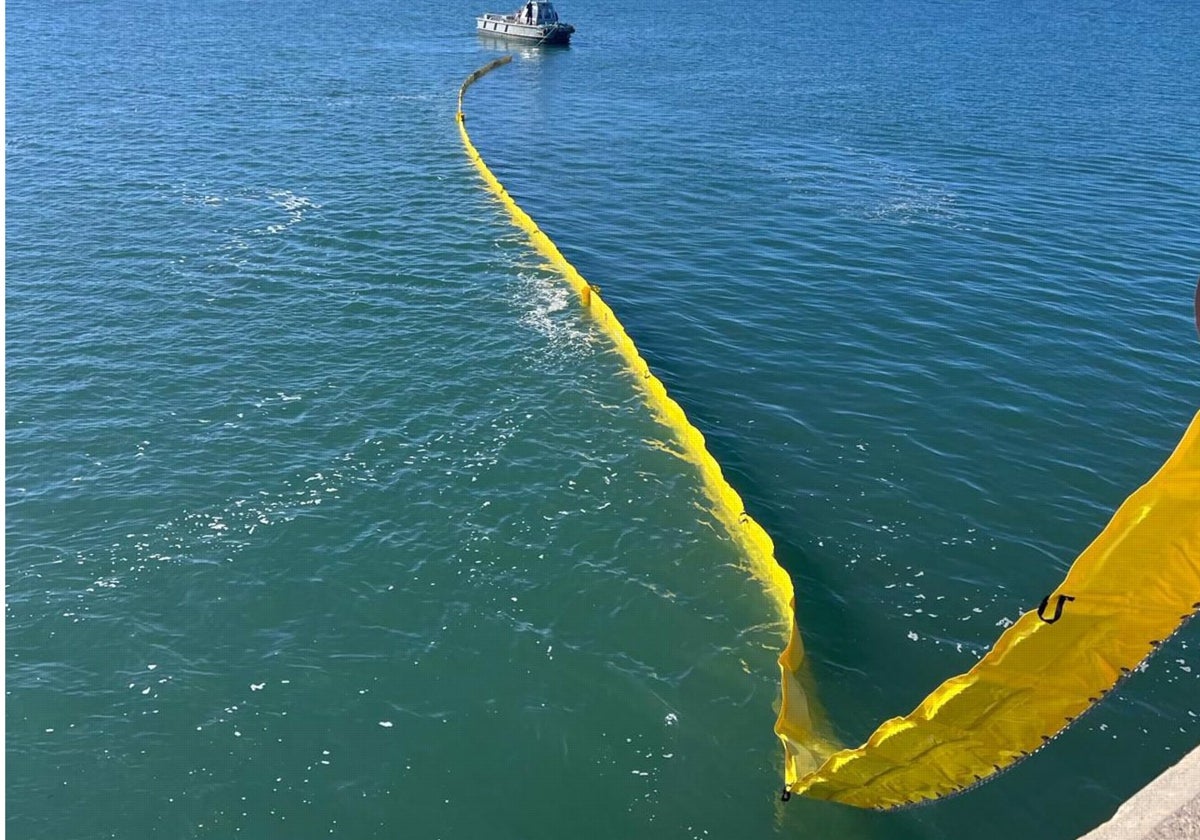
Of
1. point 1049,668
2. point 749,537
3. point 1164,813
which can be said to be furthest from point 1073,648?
point 749,537

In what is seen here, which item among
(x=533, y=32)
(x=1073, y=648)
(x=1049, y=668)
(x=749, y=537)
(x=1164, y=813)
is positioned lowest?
(x=749, y=537)

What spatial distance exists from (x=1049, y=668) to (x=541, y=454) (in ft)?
56.4

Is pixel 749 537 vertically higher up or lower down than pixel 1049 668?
lower down

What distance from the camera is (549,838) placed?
17.6 m

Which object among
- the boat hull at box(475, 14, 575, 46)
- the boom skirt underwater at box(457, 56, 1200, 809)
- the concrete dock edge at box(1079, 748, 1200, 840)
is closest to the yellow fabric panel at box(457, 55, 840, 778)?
the boom skirt underwater at box(457, 56, 1200, 809)

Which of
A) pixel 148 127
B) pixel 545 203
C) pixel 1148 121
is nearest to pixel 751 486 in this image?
pixel 545 203

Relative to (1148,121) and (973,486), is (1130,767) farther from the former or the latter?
(1148,121)

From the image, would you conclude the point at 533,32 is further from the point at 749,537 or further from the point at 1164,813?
the point at 1164,813

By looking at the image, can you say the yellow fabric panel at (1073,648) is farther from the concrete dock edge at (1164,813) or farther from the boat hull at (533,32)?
the boat hull at (533,32)

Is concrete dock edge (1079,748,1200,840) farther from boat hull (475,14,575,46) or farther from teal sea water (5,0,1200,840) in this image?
boat hull (475,14,575,46)

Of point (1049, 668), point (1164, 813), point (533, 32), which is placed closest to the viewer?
point (1164, 813)

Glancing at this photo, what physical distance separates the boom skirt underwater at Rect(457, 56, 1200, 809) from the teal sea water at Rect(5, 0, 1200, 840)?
5.19ft

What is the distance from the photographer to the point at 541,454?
28.5 meters

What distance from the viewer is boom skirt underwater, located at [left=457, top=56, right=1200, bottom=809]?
39.3 feet
